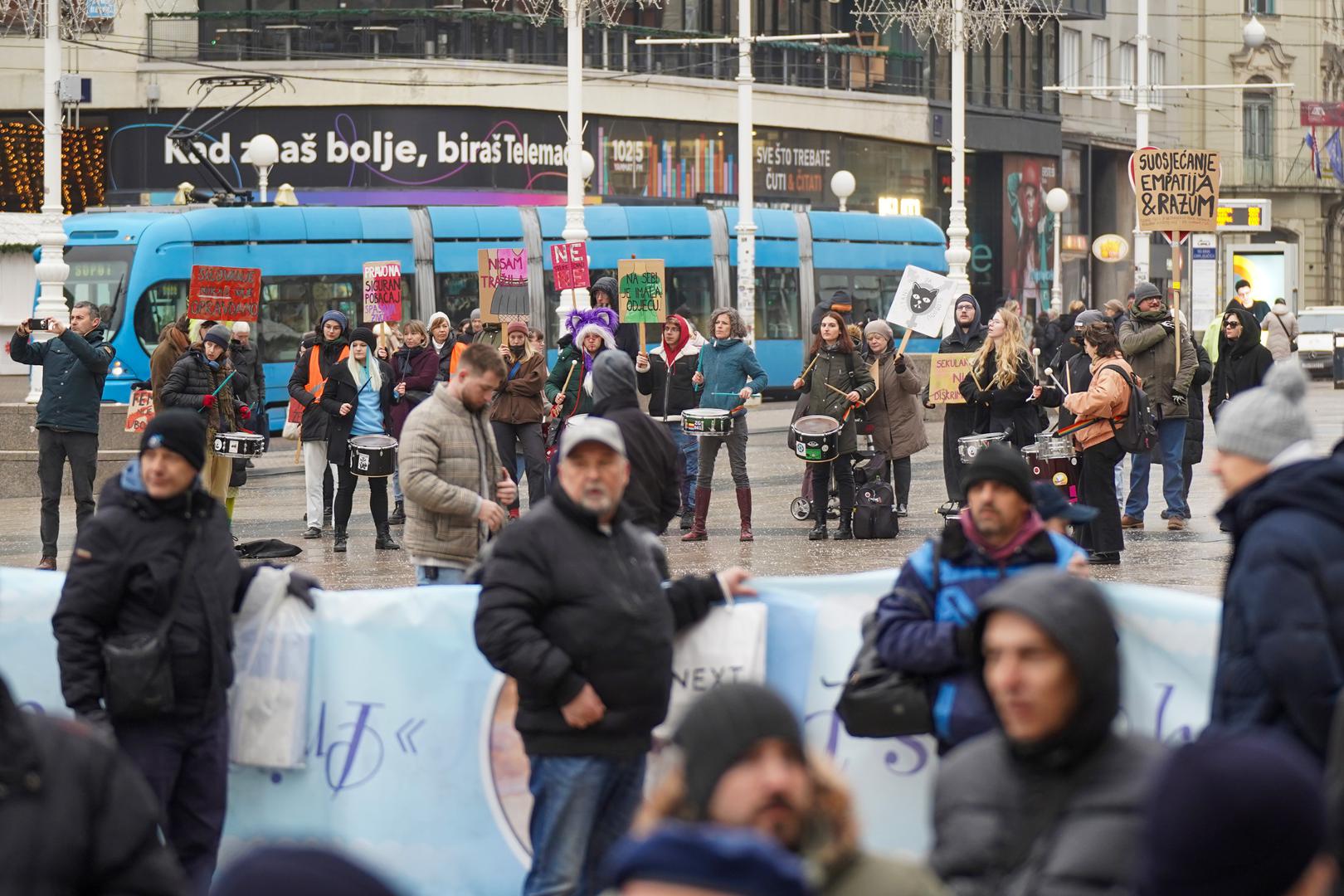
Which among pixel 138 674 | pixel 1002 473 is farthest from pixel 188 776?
pixel 1002 473

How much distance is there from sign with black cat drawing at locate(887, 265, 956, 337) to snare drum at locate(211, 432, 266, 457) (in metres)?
6.90

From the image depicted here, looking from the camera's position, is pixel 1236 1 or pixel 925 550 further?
pixel 1236 1

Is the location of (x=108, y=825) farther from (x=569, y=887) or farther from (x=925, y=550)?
(x=925, y=550)

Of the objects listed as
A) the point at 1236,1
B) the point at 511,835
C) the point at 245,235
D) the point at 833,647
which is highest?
the point at 1236,1

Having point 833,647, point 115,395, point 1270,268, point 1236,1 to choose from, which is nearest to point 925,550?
point 833,647

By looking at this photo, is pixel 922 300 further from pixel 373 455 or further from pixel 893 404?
pixel 373 455

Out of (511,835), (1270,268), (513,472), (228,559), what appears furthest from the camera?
(1270,268)

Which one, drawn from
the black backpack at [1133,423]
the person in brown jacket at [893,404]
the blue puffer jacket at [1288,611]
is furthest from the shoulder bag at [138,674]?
the person in brown jacket at [893,404]

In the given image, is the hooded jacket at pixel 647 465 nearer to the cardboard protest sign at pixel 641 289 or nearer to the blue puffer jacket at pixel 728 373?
the blue puffer jacket at pixel 728 373

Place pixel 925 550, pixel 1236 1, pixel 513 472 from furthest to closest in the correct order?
pixel 1236 1 < pixel 513 472 < pixel 925 550

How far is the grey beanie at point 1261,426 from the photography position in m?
5.10

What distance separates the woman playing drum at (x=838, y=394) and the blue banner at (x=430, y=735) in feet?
29.6

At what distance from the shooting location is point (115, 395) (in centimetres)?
2847

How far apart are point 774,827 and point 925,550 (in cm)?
263
